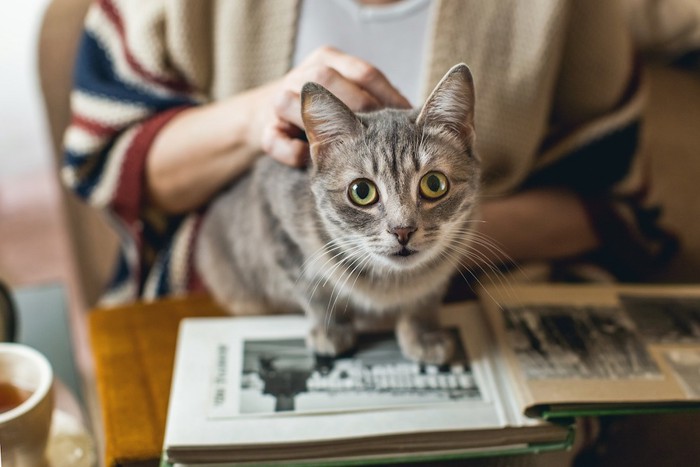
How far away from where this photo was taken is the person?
35.4 inches

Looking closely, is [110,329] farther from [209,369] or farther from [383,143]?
[383,143]

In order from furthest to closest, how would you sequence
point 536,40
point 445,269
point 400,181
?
point 536,40
point 445,269
point 400,181

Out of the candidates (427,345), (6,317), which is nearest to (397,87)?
(427,345)

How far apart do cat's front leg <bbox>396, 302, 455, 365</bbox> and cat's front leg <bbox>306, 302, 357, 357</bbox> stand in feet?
0.19

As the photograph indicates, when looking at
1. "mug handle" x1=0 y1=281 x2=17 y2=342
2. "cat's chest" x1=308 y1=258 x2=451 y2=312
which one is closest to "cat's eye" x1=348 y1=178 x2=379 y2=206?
"cat's chest" x1=308 y1=258 x2=451 y2=312

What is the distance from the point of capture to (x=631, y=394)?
2.39ft

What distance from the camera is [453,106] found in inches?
25.6

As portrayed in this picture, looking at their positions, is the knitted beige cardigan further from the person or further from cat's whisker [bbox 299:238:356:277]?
cat's whisker [bbox 299:238:356:277]

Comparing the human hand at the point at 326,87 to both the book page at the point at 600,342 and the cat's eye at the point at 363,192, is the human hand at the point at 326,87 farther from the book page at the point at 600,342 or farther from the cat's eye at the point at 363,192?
the book page at the point at 600,342

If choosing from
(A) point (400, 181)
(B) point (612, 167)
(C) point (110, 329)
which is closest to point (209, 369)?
(C) point (110, 329)

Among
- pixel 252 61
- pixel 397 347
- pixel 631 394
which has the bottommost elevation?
pixel 631 394

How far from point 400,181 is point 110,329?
0.43 m

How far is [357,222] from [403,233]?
0.19 feet

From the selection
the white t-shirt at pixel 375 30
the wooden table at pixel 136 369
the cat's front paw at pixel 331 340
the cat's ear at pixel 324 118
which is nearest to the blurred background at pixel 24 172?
the wooden table at pixel 136 369
